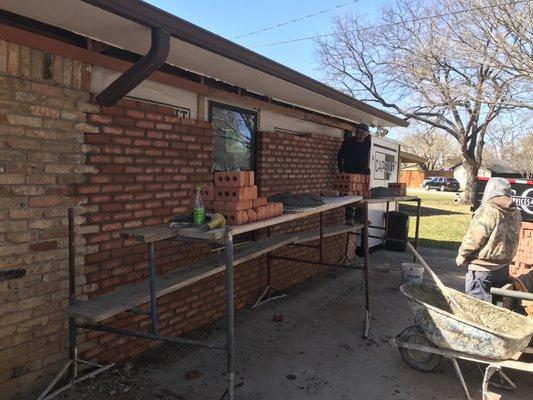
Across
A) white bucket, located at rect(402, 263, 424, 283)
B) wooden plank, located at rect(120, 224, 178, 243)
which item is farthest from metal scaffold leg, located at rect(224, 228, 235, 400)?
white bucket, located at rect(402, 263, 424, 283)

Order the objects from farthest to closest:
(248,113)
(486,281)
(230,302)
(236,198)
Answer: (248,113) → (486,281) → (236,198) → (230,302)

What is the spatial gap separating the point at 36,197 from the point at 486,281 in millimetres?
4077

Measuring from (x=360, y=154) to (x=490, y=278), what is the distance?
352 centimetres

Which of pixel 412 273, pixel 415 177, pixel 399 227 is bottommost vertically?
pixel 412 273

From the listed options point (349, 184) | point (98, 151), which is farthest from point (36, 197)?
point (349, 184)

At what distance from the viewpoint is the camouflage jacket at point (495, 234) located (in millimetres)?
3947

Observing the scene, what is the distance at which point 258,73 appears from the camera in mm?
4156

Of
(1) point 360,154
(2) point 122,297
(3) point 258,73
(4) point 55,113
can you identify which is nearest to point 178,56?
(3) point 258,73

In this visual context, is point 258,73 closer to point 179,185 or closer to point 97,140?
point 179,185

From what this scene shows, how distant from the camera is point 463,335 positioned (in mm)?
3449

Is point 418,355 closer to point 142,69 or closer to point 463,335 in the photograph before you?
point 463,335

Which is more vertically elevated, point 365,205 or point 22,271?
point 365,205

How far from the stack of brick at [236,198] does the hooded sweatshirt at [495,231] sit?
212 centimetres

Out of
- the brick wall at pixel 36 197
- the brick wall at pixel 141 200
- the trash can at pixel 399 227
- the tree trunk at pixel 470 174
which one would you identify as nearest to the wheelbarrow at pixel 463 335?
the brick wall at pixel 141 200
